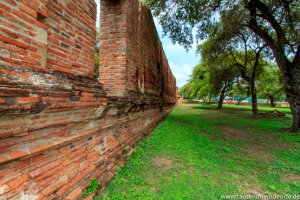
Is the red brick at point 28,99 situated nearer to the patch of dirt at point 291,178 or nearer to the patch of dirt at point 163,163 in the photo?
the patch of dirt at point 163,163

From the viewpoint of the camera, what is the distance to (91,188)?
2.36m

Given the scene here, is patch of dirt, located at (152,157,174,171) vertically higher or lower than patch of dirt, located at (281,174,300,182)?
higher

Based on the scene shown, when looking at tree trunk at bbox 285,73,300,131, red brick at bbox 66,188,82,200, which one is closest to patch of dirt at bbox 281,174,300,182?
red brick at bbox 66,188,82,200

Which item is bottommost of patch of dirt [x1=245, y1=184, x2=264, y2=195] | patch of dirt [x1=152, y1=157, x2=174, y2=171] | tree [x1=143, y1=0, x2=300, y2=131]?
patch of dirt [x1=245, y1=184, x2=264, y2=195]

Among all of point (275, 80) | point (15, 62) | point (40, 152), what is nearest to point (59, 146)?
point (40, 152)

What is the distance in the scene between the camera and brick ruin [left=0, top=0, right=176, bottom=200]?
4.94 feet

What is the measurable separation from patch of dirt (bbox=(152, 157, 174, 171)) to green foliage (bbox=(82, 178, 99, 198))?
1357 mm

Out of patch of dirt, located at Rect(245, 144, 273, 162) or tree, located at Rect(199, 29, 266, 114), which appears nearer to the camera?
patch of dirt, located at Rect(245, 144, 273, 162)

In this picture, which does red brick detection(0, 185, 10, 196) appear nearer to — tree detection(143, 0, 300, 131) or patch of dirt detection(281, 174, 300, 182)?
patch of dirt detection(281, 174, 300, 182)

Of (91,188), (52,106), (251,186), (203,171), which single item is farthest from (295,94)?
(52,106)

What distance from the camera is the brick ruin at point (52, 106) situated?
4.94 feet

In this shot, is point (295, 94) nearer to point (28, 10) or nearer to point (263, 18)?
point (263, 18)

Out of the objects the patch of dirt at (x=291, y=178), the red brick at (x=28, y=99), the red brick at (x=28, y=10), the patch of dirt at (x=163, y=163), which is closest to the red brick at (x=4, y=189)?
the red brick at (x=28, y=99)

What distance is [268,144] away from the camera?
532 centimetres
